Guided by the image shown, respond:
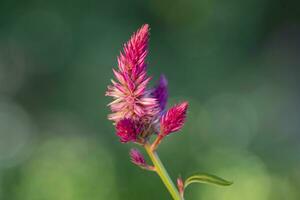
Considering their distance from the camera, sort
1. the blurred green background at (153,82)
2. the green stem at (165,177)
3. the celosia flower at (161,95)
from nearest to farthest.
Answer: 1. the green stem at (165,177)
2. the celosia flower at (161,95)
3. the blurred green background at (153,82)

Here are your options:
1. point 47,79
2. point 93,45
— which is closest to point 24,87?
point 47,79

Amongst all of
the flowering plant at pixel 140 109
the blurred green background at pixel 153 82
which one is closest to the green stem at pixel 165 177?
the flowering plant at pixel 140 109

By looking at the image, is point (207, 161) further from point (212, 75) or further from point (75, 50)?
point (75, 50)

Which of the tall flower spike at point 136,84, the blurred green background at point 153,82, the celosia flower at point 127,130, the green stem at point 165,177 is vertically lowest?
the green stem at point 165,177

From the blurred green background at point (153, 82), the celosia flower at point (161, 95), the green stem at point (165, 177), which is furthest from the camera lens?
the blurred green background at point (153, 82)

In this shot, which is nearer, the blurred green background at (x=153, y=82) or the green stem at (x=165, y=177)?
the green stem at (x=165, y=177)

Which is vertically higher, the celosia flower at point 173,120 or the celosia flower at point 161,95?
the celosia flower at point 161,95

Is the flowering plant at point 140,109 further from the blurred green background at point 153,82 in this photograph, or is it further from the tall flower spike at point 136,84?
the blurred green background at point 153,82
